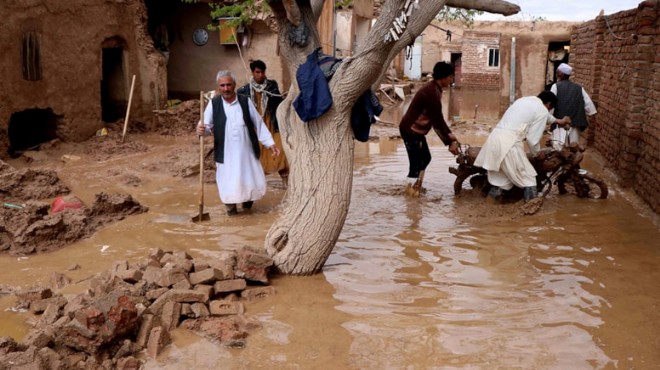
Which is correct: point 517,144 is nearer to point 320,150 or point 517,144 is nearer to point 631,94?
point 631,94

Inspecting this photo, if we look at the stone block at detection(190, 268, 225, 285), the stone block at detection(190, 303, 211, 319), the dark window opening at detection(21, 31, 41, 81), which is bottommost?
the stone block at detection(190, 303, 211, 319)

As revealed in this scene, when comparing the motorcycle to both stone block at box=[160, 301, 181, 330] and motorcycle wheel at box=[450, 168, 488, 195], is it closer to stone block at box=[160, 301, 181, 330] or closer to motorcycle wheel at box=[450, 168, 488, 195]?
motorcycle wheel at box=[450, 168, 488, 195]

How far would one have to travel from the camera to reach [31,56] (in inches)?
423

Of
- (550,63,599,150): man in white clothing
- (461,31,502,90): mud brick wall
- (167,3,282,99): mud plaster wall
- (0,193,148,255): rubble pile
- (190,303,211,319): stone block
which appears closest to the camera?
(190,303,211,319): stone block

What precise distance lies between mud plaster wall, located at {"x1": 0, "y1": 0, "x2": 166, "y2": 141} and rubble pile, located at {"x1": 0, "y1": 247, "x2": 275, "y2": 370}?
6891mm

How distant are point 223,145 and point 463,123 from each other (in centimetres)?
1014

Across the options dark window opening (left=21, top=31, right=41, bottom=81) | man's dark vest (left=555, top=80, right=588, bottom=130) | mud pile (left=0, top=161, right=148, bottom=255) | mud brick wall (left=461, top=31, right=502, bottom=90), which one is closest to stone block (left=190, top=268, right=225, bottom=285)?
mud pile (left=0, top=161, right=148, bottom=255)

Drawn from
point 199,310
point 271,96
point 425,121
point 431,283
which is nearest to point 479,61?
point 425,121

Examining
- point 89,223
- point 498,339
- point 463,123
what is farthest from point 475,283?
point 463,123

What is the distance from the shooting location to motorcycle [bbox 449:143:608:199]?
775 centimetres

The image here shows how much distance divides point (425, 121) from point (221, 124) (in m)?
2.66

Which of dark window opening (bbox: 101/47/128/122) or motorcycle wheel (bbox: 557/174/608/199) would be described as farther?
dark window opening (bbox: 101/47/128/122)

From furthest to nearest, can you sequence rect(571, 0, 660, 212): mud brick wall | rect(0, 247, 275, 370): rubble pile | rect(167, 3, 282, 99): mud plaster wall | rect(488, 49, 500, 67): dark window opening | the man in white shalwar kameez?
1. rect(488, 49, 500, 67): dark window opening
2. rect(167, 3, 282, 99): mud plaster wall
3. rect(571, 0, 660, 212): mud brick wall
4. the man in white shalwar kameez
5. rect(0, 247, 275, 370): rubble pile

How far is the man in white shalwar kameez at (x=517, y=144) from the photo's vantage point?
7457 mm
